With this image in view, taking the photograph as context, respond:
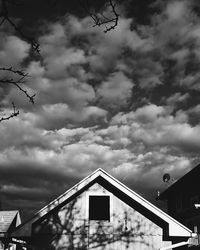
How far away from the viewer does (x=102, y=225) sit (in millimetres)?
13664

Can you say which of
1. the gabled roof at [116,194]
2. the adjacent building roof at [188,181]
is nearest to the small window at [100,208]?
the gabled roof at [116,194]

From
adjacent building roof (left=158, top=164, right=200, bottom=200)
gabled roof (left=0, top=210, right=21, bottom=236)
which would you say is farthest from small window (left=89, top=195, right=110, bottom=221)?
gabled roof (left=0, top=210, right=21, bottom=236)

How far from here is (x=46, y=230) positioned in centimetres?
1358

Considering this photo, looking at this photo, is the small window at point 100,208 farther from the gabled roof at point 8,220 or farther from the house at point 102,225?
the gabled roof at point 8,220

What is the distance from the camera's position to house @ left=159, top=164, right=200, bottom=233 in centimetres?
1985

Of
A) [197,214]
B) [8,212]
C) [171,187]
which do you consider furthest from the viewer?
[8,212]

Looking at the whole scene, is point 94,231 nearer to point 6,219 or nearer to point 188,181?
point 188,181

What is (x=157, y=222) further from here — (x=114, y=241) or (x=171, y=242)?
(x=114, y=241)

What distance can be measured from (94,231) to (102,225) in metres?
0.41

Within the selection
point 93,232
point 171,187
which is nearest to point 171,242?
point 93,232

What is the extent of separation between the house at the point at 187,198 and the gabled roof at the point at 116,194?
18.6 feet

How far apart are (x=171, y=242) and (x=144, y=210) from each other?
5.52 feet

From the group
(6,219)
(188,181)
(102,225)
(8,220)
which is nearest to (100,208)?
(102,225)

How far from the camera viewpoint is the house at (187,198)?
19855 mm
